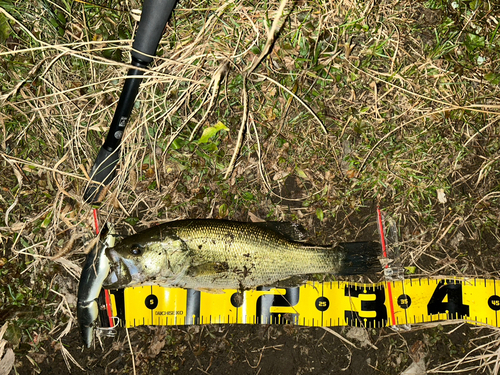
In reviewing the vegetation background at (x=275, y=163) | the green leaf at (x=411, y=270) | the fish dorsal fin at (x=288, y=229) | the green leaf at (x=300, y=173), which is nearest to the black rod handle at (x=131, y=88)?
the vegetation background at (x=275, y=163)

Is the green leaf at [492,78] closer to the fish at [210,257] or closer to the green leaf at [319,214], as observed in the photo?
the green leaf at [319,214]

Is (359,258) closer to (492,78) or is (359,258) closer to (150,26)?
(492,78)

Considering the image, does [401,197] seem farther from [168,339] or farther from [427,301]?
[168,339]

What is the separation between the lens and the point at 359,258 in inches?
133

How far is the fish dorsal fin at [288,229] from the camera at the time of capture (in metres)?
3.36

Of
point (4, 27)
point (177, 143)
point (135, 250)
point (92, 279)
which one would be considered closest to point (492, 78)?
point (177, 143)

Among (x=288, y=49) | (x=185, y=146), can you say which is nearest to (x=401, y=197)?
(x=288, y=49)

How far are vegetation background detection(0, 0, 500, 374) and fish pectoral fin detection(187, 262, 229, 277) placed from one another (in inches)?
24.2

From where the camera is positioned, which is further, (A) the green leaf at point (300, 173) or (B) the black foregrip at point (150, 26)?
(A) the green leaf at point (300, 173)

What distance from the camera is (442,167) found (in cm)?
359

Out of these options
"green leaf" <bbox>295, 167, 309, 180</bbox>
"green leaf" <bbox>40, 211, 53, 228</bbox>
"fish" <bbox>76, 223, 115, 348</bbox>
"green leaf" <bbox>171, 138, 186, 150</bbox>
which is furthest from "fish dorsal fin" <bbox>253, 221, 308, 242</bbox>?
"green leaf" <bbox>40, 211, 53, 228</bbox>

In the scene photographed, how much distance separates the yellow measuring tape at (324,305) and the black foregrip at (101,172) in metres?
0.99

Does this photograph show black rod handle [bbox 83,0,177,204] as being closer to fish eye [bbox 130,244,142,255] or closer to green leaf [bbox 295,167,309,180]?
fish eye [bbox 130,244,142,255]

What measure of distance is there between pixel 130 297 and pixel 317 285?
73.8 inches
